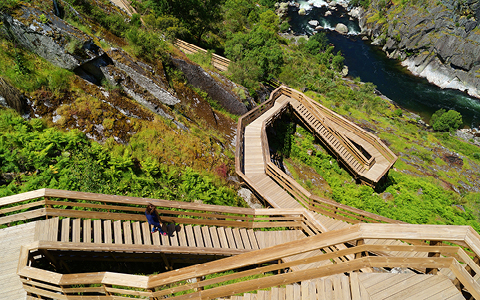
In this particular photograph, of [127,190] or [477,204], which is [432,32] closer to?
[477,204]

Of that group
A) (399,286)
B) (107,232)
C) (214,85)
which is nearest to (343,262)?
(399,286)

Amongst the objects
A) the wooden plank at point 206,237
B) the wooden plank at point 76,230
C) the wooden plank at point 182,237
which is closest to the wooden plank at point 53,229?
the wooden plank at point 76,230

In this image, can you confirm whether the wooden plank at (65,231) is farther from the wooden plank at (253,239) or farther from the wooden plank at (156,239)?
the wooden plank at (253,239)

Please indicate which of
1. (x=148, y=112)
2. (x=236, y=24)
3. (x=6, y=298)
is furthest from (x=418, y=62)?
(x=6, y=298)

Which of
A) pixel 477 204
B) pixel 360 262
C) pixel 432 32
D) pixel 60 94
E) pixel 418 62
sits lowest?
pixel 477 204

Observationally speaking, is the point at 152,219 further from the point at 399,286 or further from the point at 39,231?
the point at 399,286

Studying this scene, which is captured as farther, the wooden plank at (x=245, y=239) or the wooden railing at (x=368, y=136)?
the wooden railing at (x=368, y=136)
